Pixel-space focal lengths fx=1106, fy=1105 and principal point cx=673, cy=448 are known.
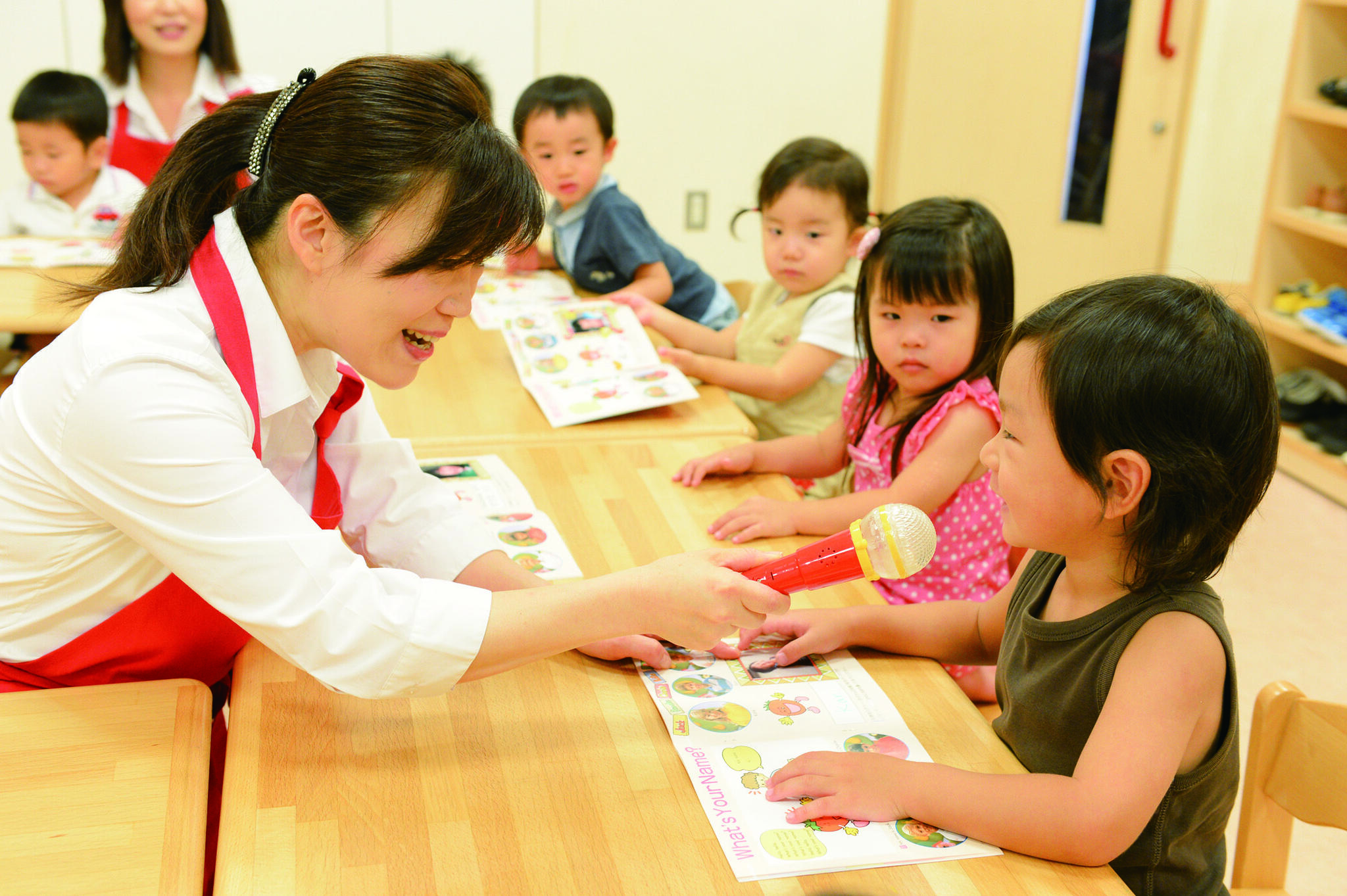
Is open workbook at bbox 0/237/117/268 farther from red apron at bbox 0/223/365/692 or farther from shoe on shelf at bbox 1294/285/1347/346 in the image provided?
shoe on shelf at bbox 1294/285/1347/346

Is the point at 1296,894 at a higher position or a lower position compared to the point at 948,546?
lower

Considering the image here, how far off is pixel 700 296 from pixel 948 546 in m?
1.40

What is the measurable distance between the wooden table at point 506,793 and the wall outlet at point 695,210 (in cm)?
365

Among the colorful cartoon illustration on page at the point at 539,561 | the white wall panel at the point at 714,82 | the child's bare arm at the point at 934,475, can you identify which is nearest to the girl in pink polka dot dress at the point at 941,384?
the child's bare arm at the point at 934,475

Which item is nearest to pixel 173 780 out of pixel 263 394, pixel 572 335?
pixel 263 394

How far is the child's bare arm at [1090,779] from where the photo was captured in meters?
0.88

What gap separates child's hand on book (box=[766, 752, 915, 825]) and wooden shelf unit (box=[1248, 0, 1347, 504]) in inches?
117

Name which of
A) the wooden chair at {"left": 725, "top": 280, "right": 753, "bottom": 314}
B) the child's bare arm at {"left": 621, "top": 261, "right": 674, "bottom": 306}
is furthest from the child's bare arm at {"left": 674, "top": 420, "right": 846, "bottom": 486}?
the wooden chair at {"left": 725, "top": 280, "right": 753, "bottom": 314}

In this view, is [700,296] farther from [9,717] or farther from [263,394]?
[9,717]

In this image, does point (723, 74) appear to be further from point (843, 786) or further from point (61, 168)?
point (843, 786)

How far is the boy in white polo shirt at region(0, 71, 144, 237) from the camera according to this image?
9.49ft

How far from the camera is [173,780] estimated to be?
913 millimetres

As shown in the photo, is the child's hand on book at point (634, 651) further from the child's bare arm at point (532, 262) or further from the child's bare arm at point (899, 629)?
the child's bare arm at point (532, 262)

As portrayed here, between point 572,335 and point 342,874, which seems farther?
point 572,335
